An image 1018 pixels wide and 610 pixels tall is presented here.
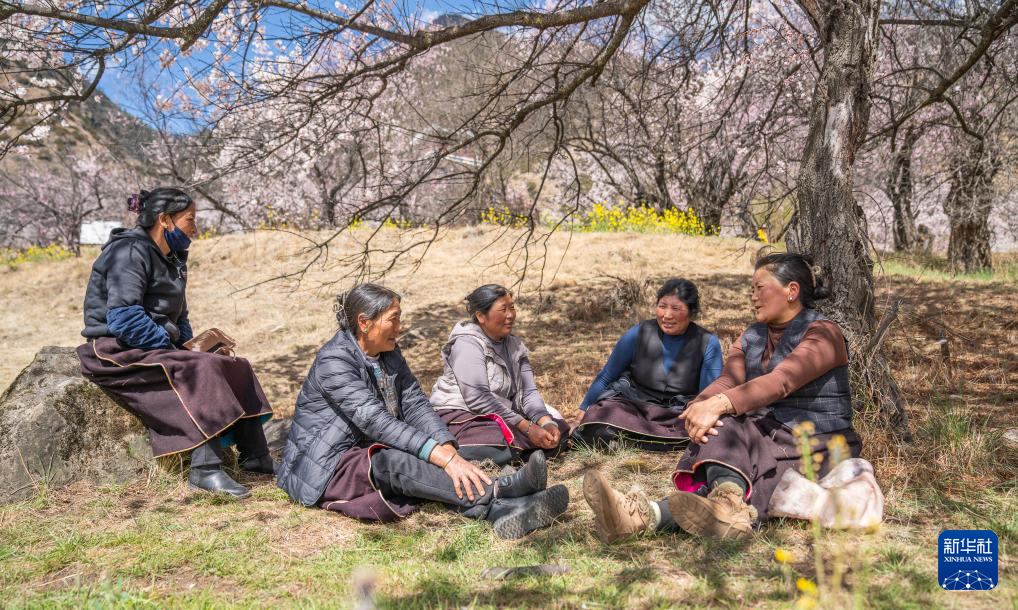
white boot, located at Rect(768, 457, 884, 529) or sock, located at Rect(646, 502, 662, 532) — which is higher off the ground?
white boot, located at Rect(768, 457, 884, 529)

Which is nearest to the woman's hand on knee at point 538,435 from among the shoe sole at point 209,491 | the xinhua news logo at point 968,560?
the shoe sole at point 209,491

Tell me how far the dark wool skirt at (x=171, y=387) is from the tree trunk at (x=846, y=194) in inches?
120

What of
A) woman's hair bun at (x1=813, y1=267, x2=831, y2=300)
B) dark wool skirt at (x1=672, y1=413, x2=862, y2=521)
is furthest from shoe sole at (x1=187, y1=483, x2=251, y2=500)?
woman's hair bun at (x1=813, y1=267, x2=831, y2=300)

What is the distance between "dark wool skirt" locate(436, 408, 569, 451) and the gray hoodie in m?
0.05

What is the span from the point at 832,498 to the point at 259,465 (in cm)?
292

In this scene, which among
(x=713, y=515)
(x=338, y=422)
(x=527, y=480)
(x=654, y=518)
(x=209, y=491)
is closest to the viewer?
(x=713, y=515)

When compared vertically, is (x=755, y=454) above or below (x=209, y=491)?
above

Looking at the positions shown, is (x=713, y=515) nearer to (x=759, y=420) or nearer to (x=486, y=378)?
(x=759, y=420)

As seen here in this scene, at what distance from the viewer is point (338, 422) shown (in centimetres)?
330

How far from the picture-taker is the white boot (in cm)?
254

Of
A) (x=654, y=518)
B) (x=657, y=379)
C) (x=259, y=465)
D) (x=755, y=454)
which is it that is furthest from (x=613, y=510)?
(x=259, y=465)

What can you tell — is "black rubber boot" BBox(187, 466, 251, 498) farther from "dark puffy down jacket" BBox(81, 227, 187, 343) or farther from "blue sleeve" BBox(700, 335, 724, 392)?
"blue sleeve" BBox(700, 335, 724, 392)

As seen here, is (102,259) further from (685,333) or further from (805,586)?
(805,586)

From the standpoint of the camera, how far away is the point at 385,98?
14.8m
